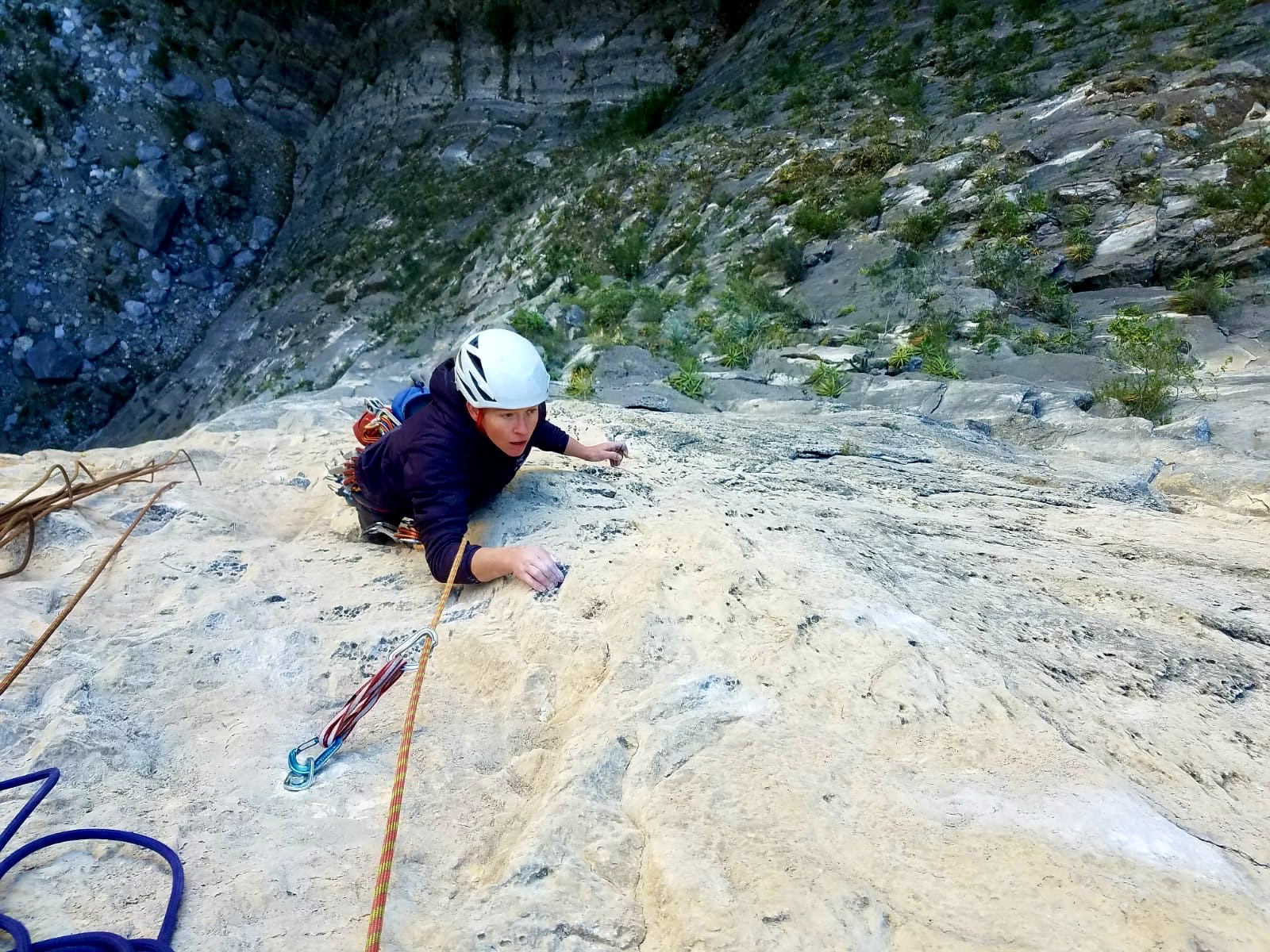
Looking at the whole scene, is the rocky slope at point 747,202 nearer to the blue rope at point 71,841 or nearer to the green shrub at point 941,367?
the green shrub at point 941,367

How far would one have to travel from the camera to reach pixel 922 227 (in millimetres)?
8516

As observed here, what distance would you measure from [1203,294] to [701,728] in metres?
6.73

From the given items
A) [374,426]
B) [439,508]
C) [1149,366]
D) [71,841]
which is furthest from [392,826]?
[1149,366]

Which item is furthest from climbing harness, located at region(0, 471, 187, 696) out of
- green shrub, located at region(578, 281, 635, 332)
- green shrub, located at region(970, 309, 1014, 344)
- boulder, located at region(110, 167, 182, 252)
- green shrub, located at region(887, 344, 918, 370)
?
boulder, located at region(110, 167, 182, 252)

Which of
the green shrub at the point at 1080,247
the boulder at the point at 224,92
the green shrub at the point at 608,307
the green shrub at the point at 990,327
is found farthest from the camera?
the boulder at the point at 224,92

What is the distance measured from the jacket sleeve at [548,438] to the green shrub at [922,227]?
627cm

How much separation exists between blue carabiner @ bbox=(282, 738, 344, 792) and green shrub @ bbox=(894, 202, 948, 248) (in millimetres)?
8053

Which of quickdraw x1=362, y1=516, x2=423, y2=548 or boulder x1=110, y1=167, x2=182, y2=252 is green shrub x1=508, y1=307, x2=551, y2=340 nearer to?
quickdraw x1=362, y1=516, x2=423, y2=548

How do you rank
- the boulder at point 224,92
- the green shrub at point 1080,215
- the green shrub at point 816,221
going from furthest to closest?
the boulder at point 224,92, the green shrub at point 816,221, the green shrub at point 1080,215

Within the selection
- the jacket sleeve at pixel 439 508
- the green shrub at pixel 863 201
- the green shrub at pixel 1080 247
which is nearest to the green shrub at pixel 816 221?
the green shrub at pixel 863 201

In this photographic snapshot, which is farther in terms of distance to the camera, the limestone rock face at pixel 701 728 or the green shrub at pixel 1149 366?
the green shrub at pixel 1149 366

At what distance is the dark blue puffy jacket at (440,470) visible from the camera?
113 inches

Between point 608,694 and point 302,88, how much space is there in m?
21.6

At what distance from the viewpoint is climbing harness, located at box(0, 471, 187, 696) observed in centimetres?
240
